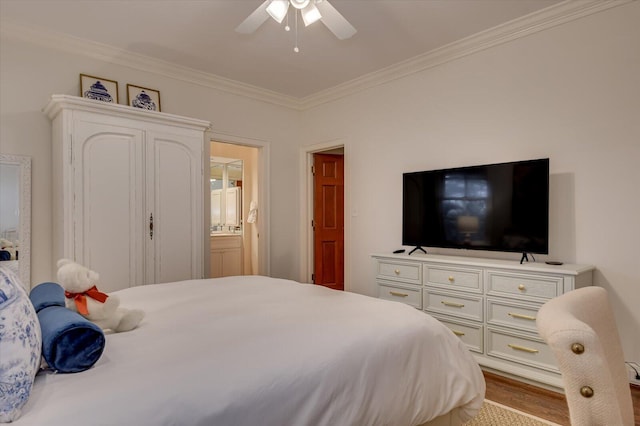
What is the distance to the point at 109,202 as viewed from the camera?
3.08m

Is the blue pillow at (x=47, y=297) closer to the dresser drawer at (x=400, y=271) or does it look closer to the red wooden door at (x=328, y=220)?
the dresser drawer at (x=400, y=271)

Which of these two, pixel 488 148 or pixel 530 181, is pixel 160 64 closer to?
pixel 488 148

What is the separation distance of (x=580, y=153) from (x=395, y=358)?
2.35 m

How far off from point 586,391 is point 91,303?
1.66m

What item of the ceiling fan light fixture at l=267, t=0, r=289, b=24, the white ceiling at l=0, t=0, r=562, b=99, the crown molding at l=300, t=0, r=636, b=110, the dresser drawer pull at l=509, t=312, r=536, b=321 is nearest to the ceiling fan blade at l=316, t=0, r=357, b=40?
the ceiling fan light fixture at l=267, t=0, r=289, b=24

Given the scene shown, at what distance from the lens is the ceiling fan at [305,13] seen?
227 cm

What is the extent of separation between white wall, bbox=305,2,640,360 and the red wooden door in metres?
1.31

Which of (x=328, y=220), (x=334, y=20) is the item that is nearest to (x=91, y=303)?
(x=334, y=20)

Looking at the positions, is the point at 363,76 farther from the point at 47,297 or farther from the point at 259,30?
the point at 47,297

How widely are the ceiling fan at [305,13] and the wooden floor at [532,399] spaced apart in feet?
8.73

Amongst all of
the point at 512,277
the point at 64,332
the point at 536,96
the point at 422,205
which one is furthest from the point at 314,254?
the point at 64,332

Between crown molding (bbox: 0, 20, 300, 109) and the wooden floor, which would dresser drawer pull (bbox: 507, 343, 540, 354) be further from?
crown molding (bbox: 0, 20, 300, 109)

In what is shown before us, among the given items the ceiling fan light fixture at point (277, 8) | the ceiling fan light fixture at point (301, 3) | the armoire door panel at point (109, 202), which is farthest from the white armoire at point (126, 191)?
the ceiling fan light fixture at point (301, 3)

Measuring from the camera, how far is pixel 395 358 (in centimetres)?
146
